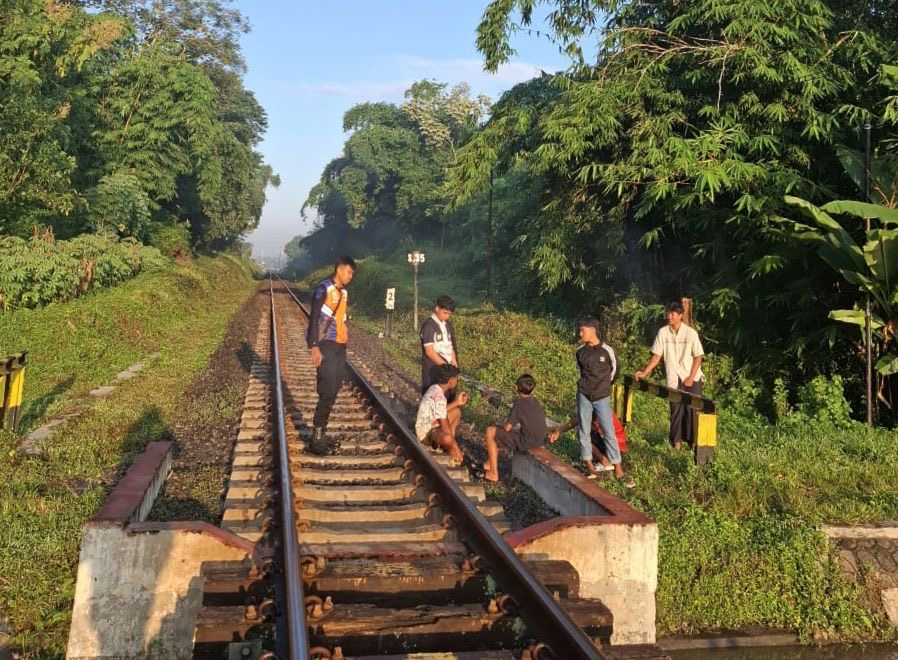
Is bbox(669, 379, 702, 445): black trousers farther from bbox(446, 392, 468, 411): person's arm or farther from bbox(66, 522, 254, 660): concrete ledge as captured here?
bbox(66, 522, 254, 660): concrete ledge

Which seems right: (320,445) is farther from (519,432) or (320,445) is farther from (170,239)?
(170,239)

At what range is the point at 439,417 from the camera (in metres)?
7.57

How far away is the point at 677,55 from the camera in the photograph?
1294cm

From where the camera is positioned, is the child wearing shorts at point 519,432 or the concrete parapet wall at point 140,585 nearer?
the concrete parapet wall at point 140,585

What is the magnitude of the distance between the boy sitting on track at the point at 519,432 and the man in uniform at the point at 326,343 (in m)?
1.54

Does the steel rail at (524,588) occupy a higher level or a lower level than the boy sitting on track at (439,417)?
lower

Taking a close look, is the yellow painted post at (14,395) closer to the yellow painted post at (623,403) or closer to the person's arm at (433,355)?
the person's arm at (433,355)

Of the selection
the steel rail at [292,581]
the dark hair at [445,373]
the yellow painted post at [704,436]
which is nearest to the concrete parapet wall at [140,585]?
the steel rail at [292,581]

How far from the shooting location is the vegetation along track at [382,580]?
3.86 m

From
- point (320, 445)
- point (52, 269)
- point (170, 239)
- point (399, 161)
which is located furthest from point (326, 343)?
point (399, 161)

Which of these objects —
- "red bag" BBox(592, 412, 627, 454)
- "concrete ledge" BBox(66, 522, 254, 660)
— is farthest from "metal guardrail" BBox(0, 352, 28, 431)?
"red bag" BBox(592, 412, 627, 454)

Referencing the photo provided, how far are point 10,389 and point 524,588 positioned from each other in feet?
22.8

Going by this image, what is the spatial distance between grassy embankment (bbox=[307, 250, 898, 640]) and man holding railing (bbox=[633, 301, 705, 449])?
37 cm

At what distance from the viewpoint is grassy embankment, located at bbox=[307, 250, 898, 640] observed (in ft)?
18.4
